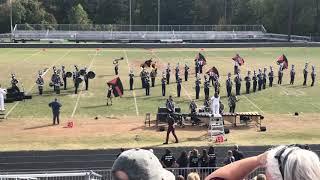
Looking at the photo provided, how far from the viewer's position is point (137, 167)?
6.12 feet

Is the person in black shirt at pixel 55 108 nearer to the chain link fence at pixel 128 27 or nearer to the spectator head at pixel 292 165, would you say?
the spectator head at pixel 292 165

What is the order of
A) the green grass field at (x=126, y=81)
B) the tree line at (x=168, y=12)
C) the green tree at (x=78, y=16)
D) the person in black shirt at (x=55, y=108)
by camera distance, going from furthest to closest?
the green tree at (x=78, y=16) < the tree line at (x=168, y=12) < the green grass field at (x=126, y=81) < the person in black shirt at (x=55, y=108)

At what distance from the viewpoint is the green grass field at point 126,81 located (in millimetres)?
23812

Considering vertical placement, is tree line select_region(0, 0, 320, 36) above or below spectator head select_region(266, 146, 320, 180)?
above

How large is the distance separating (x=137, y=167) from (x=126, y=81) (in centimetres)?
3083

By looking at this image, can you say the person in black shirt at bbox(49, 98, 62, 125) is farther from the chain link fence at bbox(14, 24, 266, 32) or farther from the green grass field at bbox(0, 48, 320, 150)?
the chain link fence at bbox(14, 24, 266, 32)

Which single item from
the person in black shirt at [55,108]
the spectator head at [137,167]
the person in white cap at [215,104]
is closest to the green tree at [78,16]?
the person in black shirt at [55,108]

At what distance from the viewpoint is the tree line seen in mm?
78562

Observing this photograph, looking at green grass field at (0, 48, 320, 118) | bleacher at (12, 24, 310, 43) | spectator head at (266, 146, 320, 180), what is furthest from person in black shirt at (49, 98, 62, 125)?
bleacher at (12, 24, 310, 43)

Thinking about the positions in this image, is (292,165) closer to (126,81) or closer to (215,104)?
(215,104)

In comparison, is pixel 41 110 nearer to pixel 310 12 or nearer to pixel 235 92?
pixel 235 92

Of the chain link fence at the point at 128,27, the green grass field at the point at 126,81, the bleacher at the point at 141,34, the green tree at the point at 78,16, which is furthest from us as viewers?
the green tree at the point at 78,16

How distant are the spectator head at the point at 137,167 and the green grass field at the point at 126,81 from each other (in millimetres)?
20633

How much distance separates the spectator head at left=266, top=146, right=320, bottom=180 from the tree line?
76.2m
